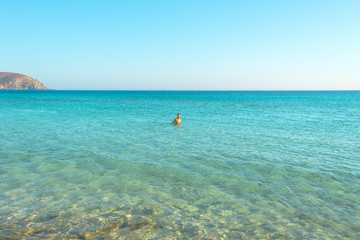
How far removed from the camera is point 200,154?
13344 mm

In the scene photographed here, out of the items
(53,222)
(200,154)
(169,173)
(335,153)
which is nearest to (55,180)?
(53,222)

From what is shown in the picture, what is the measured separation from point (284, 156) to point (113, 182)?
9290 mm

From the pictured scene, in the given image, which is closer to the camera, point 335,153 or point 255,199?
point 255,199

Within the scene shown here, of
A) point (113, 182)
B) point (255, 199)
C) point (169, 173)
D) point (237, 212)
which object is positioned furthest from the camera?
point (169, 173)

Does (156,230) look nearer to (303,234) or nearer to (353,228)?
(303,234)

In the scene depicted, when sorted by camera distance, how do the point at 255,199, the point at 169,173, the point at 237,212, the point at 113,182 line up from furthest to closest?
1. the point at 169,173
2. the point at 113,182
3. the point at 255,199
4. the point at 237,212

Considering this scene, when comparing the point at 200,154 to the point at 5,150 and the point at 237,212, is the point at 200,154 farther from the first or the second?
the point at 5,150

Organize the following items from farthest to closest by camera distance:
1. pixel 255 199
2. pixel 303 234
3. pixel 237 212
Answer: pixel 255 199
pixel 237 212
pixel 303 234

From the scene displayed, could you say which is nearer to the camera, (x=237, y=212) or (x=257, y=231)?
(x=257, y=231)

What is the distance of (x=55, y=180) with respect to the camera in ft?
29.8

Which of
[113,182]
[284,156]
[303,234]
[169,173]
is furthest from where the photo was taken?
[284,156]

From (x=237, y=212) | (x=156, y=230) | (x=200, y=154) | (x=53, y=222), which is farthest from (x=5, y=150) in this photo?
(x=237, y=212)

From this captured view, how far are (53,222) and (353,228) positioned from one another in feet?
25.9

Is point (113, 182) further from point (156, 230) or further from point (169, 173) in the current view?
point (156, 230)
